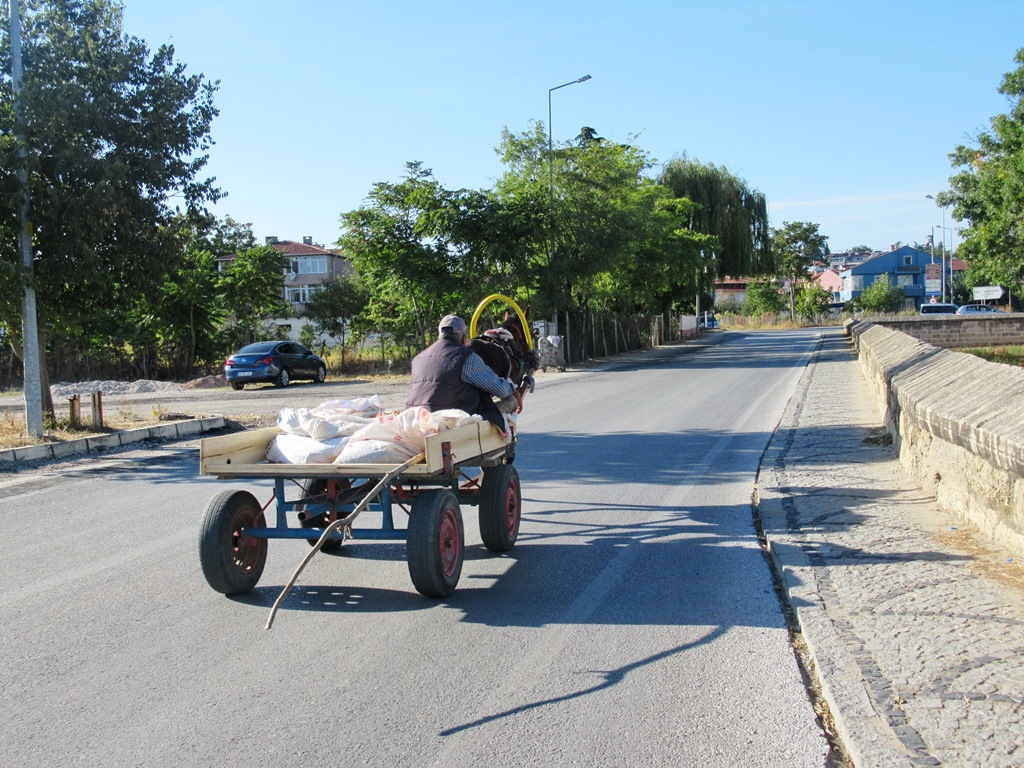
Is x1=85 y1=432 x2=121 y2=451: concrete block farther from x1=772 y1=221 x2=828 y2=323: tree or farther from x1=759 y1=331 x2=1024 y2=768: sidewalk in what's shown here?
x1=772 y1=221 x2=828 y2=323: tree

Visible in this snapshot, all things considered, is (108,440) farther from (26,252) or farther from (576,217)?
(576,217)

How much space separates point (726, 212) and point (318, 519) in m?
46.2

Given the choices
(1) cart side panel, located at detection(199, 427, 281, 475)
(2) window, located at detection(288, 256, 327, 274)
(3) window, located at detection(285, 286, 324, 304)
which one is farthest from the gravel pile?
(2) window, located at detection(288, 256, 327, 274)

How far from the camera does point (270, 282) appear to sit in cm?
3306

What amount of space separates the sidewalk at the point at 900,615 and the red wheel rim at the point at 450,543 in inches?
79.0

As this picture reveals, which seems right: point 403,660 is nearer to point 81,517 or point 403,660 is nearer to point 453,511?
point 453,511

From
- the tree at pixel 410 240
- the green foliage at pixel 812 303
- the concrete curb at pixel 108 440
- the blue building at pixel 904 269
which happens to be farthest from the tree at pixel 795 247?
the concrete curb at pixel 108 440

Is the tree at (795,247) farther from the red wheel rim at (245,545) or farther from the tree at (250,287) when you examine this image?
the red wheel rim at (245,545)

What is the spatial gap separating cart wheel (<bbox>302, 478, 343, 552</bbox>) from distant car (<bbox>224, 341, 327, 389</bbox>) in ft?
63.8

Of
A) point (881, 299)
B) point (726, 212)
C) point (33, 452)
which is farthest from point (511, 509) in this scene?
point (881, 299)

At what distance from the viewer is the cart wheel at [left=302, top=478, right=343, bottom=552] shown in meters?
6.41

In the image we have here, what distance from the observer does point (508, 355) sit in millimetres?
7289

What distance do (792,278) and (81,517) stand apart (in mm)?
83340

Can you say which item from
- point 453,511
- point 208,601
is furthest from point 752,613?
point 208,601
